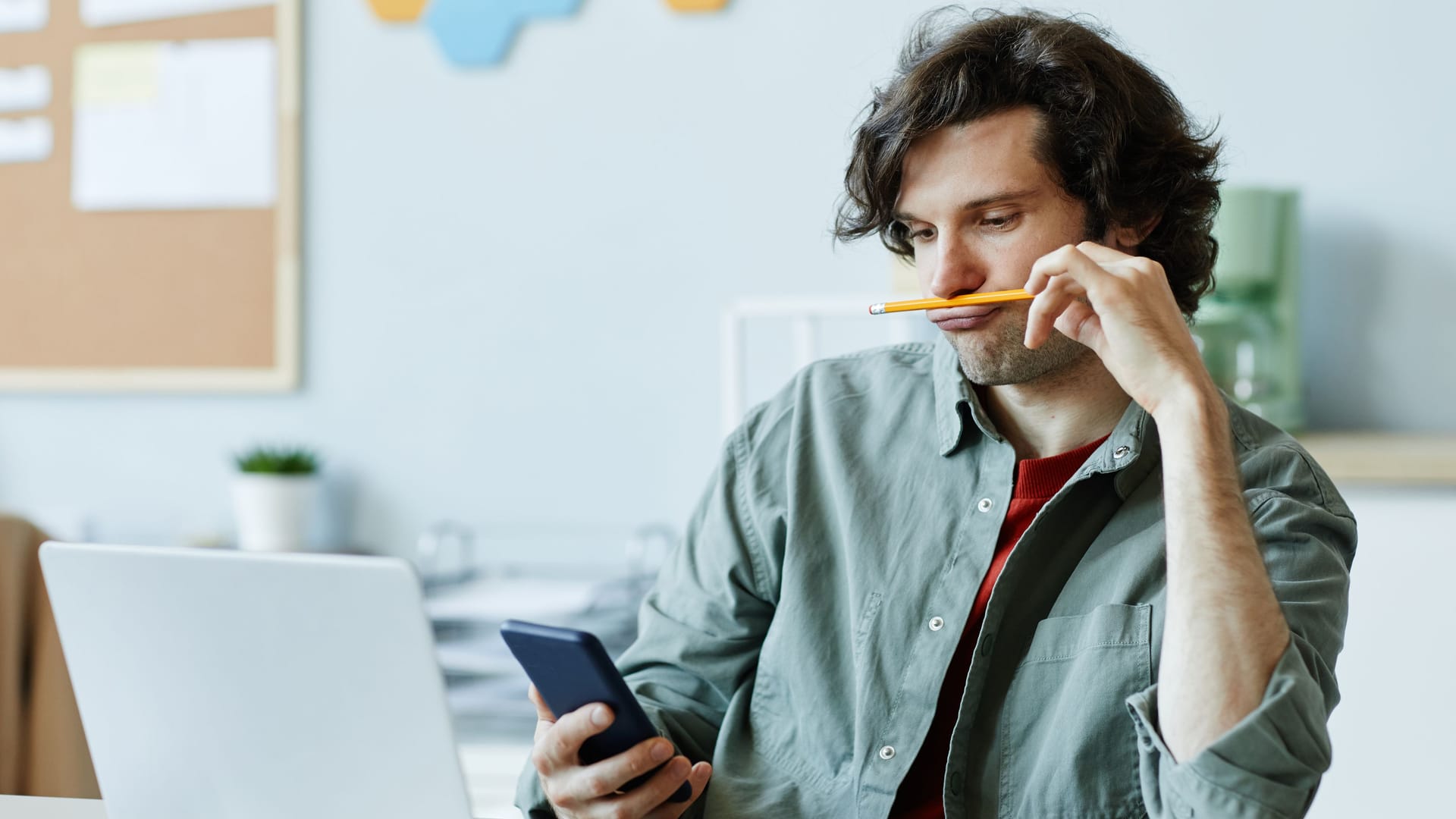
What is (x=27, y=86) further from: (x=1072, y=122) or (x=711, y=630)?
(x=1072, y=122)

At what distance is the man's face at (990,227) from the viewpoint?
3.70ft

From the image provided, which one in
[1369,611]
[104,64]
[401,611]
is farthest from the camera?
[104,64]

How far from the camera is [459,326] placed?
8.27 feet

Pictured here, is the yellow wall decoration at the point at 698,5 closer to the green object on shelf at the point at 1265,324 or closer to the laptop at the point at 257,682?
the green object on shelf at the point at 1265,324

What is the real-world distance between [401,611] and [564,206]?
181 cm

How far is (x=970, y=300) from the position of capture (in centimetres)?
108

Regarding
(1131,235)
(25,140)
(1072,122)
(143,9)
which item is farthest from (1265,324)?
(25,140)

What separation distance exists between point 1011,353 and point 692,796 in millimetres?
444

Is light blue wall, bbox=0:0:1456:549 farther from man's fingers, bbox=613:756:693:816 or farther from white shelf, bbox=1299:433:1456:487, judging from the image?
man's fingers, bbox=613:756:693:816

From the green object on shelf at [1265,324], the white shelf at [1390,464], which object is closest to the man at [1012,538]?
the white shelf at [1390,464]

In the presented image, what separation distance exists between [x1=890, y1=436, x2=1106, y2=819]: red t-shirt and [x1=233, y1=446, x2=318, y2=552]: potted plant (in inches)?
64.9

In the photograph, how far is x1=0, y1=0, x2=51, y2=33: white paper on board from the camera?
265 cm

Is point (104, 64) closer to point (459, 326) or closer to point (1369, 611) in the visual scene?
point (459, 326)

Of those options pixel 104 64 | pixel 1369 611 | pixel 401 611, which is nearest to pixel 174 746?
pixel 401 611
